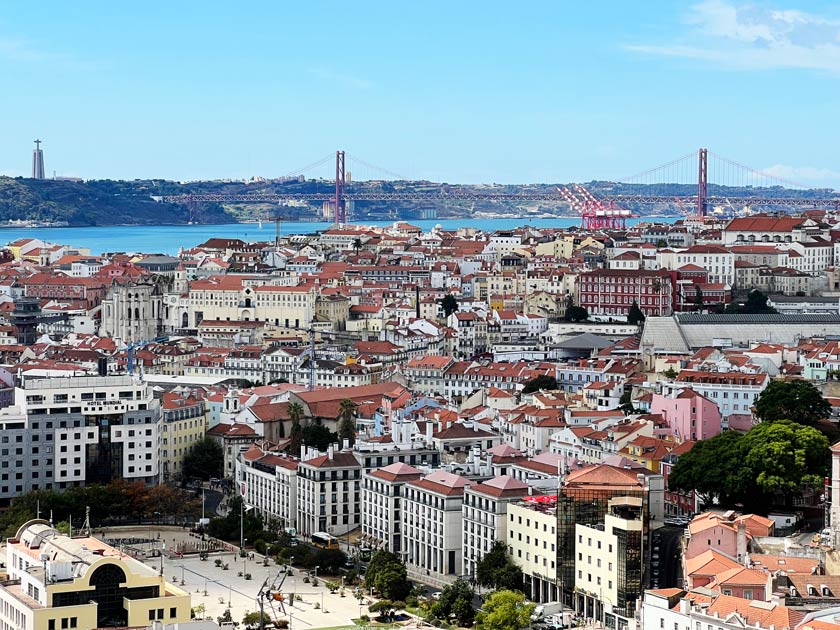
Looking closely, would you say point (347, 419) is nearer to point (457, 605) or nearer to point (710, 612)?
point (457, 605)

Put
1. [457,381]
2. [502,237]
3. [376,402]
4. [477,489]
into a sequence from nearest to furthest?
1. [477,489]
2. [376,402]
3. [457,381]
4. [502,237]

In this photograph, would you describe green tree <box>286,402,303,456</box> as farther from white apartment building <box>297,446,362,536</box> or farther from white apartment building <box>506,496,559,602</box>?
white apartment building <box>506,496,559,602</box>

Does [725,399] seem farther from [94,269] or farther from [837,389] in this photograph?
[94,269]


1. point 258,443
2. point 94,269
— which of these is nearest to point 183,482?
point 258,443

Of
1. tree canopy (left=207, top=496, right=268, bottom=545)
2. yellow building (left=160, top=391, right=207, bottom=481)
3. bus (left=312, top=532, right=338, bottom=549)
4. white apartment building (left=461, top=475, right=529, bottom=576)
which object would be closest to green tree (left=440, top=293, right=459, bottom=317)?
yellow building (left=160, top=391, right=207, bottom=481)

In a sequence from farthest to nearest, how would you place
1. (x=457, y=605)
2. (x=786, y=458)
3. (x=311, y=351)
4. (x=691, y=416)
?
1. (x=311, y=351)
2. (x=691, y=416)
3. (x=786, y=458)
4. (x=457, y=605)

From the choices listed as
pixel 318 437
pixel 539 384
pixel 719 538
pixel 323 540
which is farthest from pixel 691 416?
pixel 719 538
